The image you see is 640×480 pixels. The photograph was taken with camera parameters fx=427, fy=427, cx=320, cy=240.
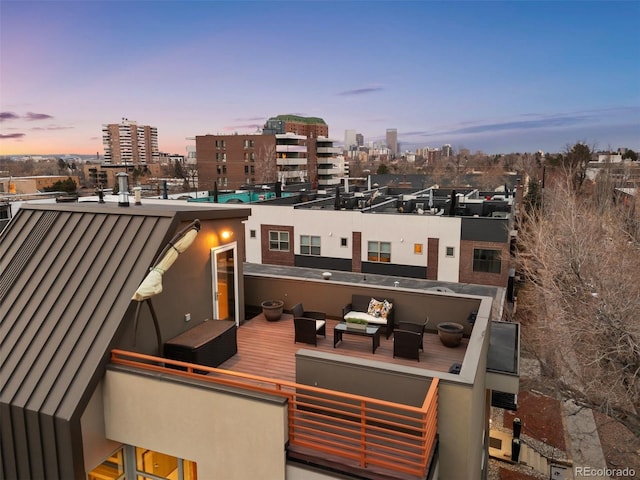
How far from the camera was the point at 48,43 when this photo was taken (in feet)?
136

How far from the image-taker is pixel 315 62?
10588cm

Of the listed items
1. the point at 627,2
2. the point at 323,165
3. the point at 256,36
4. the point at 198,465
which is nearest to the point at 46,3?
the point at 198,465

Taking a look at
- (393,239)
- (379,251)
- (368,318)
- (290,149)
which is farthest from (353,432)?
(290,149)

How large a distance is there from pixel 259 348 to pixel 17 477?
15.4 ft

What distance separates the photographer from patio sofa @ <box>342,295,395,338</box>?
404 inches

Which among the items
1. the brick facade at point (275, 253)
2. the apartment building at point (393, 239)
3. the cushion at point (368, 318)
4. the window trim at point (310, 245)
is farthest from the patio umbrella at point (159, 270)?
the brick facade at point (275, 253)

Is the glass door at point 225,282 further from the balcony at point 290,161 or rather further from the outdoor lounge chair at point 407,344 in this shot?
the balcony at point 290,161

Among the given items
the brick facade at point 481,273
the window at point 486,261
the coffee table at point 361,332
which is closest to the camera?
the coffee table at point 361,332

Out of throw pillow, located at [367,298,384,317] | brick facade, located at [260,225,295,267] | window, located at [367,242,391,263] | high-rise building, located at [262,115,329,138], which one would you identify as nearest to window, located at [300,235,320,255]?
brick facade, located at [260,225,295,267]

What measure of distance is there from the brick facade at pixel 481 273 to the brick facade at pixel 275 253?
11.8 metres

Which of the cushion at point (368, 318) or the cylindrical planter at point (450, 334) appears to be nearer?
the cylindrical planter at point (450, 334)

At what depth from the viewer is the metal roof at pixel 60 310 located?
21.3ft

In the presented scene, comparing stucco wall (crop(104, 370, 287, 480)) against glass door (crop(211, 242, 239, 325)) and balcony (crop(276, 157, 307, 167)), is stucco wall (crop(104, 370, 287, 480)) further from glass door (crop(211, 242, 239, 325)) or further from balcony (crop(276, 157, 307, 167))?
balcony (crop(276, 157, 307, 167))

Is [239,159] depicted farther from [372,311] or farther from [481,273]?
[372,311]
